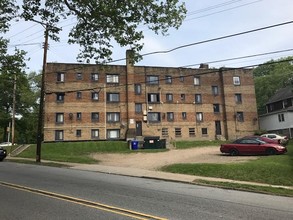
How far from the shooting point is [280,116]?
51250 mm

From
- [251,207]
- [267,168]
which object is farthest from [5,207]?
[267,168]

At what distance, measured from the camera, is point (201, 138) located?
48.8m

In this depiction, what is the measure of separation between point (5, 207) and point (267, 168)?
12627 mm

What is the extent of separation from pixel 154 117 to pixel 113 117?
5.84 m

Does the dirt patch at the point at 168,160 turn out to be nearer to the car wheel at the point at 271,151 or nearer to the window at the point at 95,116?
the car wheel at the point at 271,151

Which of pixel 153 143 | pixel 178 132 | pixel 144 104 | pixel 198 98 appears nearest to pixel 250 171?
pixel 153 143

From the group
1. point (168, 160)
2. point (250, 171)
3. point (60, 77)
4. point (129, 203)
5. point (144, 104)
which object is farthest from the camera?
point (144, 104)

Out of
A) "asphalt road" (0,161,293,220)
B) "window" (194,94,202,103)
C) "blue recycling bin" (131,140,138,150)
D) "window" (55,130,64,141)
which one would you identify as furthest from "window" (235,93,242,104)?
"asphalt road" (0,161,293,220)

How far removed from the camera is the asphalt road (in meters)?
7.94

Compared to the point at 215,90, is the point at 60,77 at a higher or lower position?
higher

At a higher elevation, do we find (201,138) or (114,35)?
(114,35)

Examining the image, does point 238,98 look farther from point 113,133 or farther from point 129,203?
point 129,203

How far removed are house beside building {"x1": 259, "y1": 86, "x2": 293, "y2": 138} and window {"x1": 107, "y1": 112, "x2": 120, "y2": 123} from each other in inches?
952

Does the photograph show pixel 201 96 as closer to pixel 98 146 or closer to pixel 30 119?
pixel 98 146
